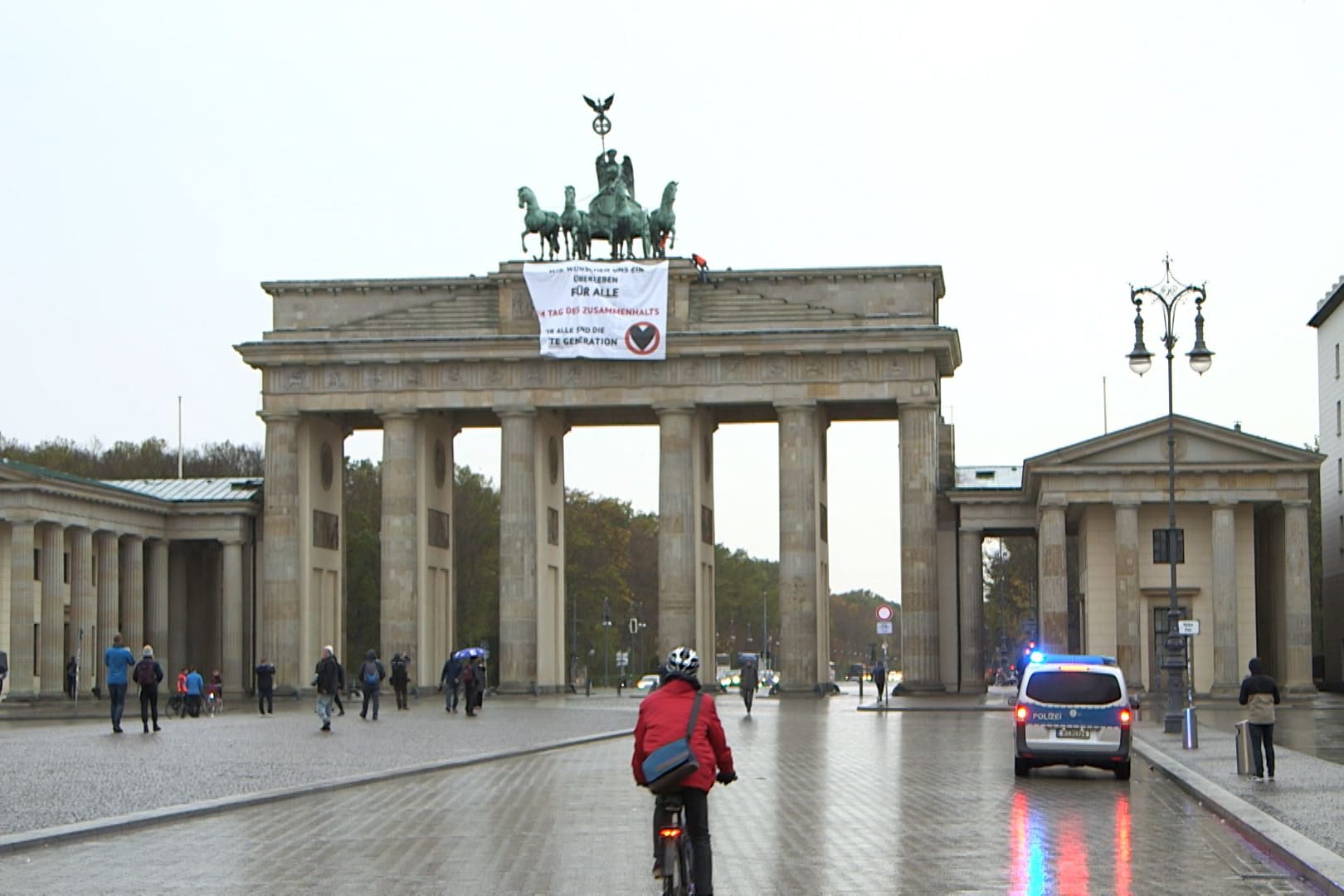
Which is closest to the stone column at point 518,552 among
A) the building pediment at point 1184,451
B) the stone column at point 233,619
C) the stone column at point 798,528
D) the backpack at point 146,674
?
the stone column at point 798,528

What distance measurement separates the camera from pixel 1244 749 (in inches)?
1065

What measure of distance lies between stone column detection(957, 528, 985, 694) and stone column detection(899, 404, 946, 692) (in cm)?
215

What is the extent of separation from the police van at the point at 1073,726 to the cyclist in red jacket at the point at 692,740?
53.6 ft

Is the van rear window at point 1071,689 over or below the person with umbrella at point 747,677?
over

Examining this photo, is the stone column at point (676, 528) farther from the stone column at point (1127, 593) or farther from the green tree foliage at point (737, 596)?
the green tree foliage at point (737, 596)

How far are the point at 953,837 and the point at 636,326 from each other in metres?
54.5

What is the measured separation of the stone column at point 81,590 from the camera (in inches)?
2857

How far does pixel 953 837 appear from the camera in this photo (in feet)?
64.2

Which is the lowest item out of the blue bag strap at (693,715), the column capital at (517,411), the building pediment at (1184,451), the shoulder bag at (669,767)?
the shoulder bag at (669,767)

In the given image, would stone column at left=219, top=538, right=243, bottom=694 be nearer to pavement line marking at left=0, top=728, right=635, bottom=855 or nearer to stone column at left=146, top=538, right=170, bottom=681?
stone column at left=146, top=538, right=170, bottom=681

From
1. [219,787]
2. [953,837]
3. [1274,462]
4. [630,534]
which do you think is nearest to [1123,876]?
[953,837]

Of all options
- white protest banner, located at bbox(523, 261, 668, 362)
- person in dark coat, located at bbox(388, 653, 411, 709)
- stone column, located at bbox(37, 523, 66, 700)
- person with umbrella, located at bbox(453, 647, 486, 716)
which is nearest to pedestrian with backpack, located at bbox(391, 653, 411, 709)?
person in dark coat, located at bbox(388, 653, 411, 709)

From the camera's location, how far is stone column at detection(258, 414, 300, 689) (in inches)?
2955

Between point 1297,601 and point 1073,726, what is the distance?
41615 mm
